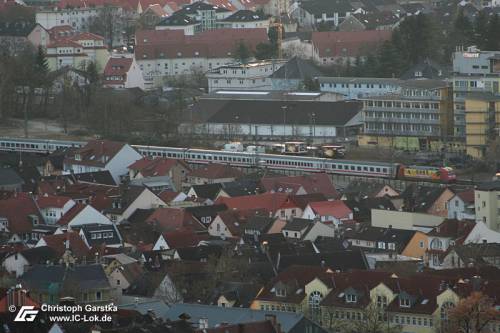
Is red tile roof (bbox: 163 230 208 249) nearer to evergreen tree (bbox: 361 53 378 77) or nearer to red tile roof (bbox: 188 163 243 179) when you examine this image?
red tile roof (bbox: 188 163 243 179)

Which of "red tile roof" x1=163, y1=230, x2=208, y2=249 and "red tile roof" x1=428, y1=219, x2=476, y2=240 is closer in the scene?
"red tile roof" x1=428, y1=219, x2=476, y2=240

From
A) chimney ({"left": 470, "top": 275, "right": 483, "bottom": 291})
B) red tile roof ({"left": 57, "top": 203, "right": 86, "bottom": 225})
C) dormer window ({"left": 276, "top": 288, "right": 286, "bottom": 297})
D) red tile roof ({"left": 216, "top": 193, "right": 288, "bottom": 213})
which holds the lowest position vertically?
red tile roof ({"left": 216, "top": 193, "right": 288, "bottom": 213})

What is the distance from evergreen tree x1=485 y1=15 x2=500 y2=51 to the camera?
68819mm

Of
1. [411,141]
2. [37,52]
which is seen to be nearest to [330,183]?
[411,141]

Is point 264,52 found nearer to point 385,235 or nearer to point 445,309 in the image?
point 385,235

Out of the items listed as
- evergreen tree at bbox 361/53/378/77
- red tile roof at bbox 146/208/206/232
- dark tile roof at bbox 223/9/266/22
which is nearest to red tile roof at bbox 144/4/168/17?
dark tile roof at bbox 223/9/266/22

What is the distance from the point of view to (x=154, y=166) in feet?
182

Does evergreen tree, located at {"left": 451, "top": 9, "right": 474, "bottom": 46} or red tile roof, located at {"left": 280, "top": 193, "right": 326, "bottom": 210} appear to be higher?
evergreen tree, located at {"left": 451, "top": 9, "right": 474, "bottom": 46}

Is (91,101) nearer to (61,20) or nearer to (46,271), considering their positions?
(61,20)

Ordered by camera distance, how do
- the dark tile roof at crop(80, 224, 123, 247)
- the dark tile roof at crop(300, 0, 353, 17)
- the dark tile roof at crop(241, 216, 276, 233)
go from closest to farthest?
the dark tile roof at crop(80, 224, 123, 247), the dark tile roof at crop(241, 216, 276, 233), the dark tile roof at crop(300, 0, 353, 17)

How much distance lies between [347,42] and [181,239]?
3315cm

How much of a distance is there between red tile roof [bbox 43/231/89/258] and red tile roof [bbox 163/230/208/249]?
1.70m

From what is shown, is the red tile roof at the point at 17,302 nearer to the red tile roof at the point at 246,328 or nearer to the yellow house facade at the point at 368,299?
the red tile roof at the point at 246,328

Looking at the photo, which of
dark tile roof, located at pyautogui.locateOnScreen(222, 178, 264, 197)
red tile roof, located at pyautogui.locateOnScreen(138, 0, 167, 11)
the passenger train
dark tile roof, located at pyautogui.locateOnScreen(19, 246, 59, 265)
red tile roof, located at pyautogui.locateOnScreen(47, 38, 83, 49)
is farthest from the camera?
red tile roof, located at pyautogui.locateOnScreen(138, 0, 167, 11)
